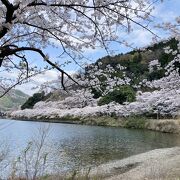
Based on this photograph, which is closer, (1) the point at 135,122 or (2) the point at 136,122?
(2) the point at 136,122

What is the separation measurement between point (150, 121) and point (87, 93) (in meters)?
37.7

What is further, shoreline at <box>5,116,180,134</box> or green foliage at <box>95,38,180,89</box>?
shoreline at <box>5,116,180,134</box>

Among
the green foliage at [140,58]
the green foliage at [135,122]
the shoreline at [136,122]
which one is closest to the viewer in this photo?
the green foliage at [140,58]

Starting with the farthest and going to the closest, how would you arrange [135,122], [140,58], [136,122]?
[135,122]
[136,122]
[140,58]

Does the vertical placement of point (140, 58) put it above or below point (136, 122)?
above

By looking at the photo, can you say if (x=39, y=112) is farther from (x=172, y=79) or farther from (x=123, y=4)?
(x=123, y=4)

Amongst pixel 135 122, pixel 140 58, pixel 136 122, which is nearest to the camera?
pixel 140 58

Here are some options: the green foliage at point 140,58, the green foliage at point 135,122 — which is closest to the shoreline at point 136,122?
the green foliage at point 135,122

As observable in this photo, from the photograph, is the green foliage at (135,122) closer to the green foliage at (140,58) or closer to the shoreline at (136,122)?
the shoreline at (136,122)

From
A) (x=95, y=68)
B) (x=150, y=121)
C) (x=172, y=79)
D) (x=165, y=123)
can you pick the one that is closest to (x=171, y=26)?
(x=95, y=68)

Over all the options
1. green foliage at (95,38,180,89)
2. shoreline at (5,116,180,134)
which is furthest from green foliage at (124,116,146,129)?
green foliage at (95,38,180,89)

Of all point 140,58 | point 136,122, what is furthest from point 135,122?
point 140,58

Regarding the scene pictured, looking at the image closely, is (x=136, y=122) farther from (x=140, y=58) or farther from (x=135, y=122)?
(x=140, y=58)

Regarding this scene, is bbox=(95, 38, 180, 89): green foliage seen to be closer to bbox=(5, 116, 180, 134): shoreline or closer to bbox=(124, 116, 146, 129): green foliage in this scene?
bbox=(5, 116, 180, 134): shoreline
